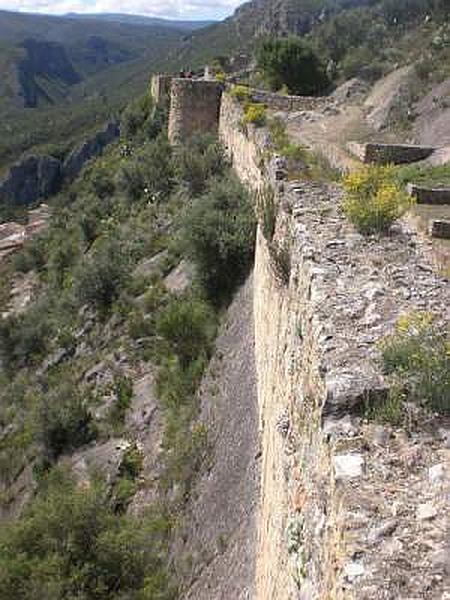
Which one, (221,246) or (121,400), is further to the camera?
(121,400)

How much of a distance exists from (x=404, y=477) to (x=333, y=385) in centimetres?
79

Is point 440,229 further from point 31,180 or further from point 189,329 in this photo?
point 31,180

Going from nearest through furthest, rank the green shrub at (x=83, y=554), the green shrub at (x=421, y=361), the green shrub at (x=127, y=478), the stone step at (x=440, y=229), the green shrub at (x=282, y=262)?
the green shrub at (x=421, y=361)
the green shrub at (x=282, y=262)
the green shrub at (x=83, y=554)
the stone step at (x=440, y=229)
the green shrub at (x=127, y=478)

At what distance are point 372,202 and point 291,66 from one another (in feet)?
92.2

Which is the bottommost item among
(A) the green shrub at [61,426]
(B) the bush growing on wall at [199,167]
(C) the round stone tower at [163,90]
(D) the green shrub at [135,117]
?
(A) the green shrub at [61,426]

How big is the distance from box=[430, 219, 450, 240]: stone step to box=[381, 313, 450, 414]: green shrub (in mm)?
5832

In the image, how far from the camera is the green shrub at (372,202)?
22.7 feet

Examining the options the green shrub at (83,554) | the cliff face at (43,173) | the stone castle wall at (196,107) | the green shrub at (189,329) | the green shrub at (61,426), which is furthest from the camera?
the cliff face at (43,173)

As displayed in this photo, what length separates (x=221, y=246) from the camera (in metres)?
12.4

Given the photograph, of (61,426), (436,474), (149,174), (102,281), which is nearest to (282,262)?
(436,474)

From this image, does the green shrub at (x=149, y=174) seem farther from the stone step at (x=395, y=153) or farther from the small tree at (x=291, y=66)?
the small tree at (x=291, y=66)

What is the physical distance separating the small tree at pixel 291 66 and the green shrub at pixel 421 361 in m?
29.7

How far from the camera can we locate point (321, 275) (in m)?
5.76

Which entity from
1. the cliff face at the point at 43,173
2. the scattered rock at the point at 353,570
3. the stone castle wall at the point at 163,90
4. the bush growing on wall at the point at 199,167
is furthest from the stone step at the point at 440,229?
the cliff face at the point at 43,173
